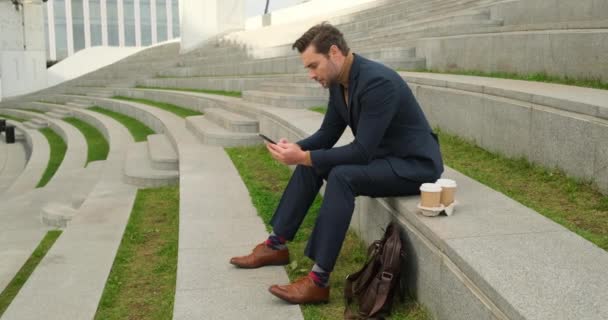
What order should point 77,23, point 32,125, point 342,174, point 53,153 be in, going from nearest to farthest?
point 342,174 < point 53,153 < point 32,125 < point 77,23

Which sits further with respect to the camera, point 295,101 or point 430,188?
point 295,101

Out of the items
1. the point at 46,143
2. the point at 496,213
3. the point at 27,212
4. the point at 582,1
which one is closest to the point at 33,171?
the point at 46,143

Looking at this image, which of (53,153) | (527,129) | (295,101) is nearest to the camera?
(527,129)

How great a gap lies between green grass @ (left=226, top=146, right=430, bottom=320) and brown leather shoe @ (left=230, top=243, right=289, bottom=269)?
91 millimetres

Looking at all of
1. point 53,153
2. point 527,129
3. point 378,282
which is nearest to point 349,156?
point 378,282

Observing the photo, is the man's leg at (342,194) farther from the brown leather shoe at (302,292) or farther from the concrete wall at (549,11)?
the concrete wall at (549,11)

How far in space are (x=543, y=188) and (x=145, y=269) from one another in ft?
8.91

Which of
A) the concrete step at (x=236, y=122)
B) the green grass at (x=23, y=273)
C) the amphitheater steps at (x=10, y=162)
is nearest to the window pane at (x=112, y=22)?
the amphitheater steps at (x=10, y=162)

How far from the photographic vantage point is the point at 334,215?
126 inches

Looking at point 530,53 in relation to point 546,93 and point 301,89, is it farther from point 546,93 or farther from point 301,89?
point 301,89

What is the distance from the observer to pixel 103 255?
5.12 metres

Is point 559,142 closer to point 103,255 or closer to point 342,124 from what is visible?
point 342,124

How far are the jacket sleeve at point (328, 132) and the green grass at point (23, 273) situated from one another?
2502 millimetres

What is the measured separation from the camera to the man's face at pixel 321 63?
11.4 feet
